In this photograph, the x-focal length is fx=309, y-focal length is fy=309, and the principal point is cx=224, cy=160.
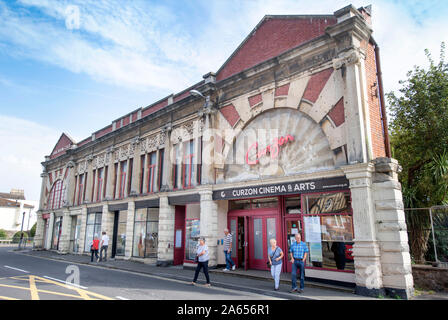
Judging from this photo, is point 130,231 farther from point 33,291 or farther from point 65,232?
point 65,232

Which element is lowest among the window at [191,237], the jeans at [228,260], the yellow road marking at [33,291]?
the yellow road marking at [33,291]

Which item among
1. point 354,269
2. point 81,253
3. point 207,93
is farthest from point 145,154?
point 354,269

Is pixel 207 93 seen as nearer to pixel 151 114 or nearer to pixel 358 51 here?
pixel 151 114

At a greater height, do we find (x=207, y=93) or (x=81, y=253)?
(x=207, y=93)

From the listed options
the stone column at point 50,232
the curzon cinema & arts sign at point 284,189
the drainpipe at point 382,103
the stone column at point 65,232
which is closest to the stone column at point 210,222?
the curzon cinema & arts sign at point 284,189

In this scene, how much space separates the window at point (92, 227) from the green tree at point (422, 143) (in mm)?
19802

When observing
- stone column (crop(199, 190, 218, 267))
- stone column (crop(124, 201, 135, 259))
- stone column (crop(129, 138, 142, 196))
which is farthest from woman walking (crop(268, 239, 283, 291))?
stone column (crop(129, 138, 142, 196))

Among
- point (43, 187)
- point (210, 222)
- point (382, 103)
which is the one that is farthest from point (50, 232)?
point (382, 103)

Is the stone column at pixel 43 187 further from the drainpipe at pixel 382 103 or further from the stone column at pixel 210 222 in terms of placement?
the drainpipe at pixel 382 103

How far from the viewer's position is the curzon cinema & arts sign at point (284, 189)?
10602 millimetres

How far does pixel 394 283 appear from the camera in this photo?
29.5 ft

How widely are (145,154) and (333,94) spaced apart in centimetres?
1274
